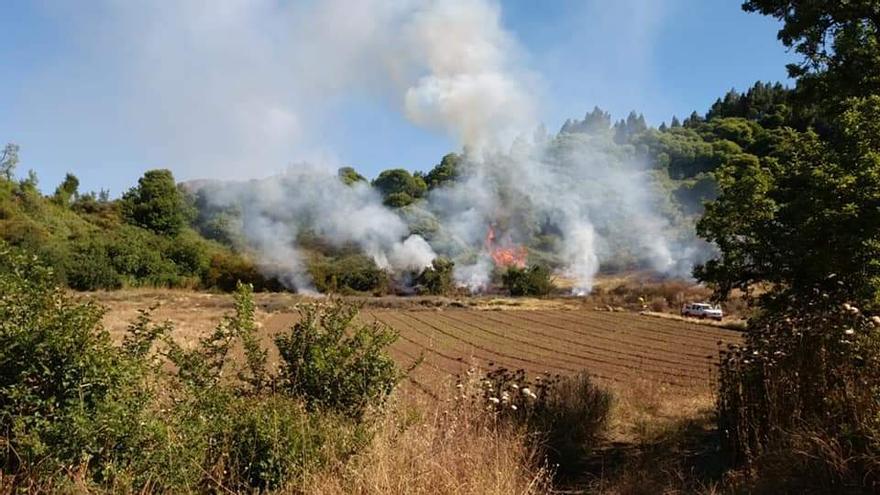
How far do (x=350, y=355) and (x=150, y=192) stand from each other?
247 ft

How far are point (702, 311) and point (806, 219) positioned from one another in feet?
117

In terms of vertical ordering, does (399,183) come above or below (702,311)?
above

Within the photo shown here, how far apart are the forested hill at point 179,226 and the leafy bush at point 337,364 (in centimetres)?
3415

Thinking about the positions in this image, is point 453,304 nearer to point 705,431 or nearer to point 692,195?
point 705,431

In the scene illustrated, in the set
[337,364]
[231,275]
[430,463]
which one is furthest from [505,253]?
[430,463]

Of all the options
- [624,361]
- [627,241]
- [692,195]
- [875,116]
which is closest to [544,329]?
[624,361]

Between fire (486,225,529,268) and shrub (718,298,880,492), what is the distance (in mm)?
63980

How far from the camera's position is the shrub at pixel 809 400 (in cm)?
468

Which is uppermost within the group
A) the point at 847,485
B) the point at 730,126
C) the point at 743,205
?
the point at 730,126

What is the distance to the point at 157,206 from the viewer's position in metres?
73.1

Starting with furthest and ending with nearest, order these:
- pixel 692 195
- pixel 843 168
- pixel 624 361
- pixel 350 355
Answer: pixel 692 195
pixel 624 361
pixel 843 168
pixel 350 355

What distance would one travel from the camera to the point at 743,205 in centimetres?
981

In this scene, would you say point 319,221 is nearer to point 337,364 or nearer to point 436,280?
point 436,280

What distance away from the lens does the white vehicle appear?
40344 mm
